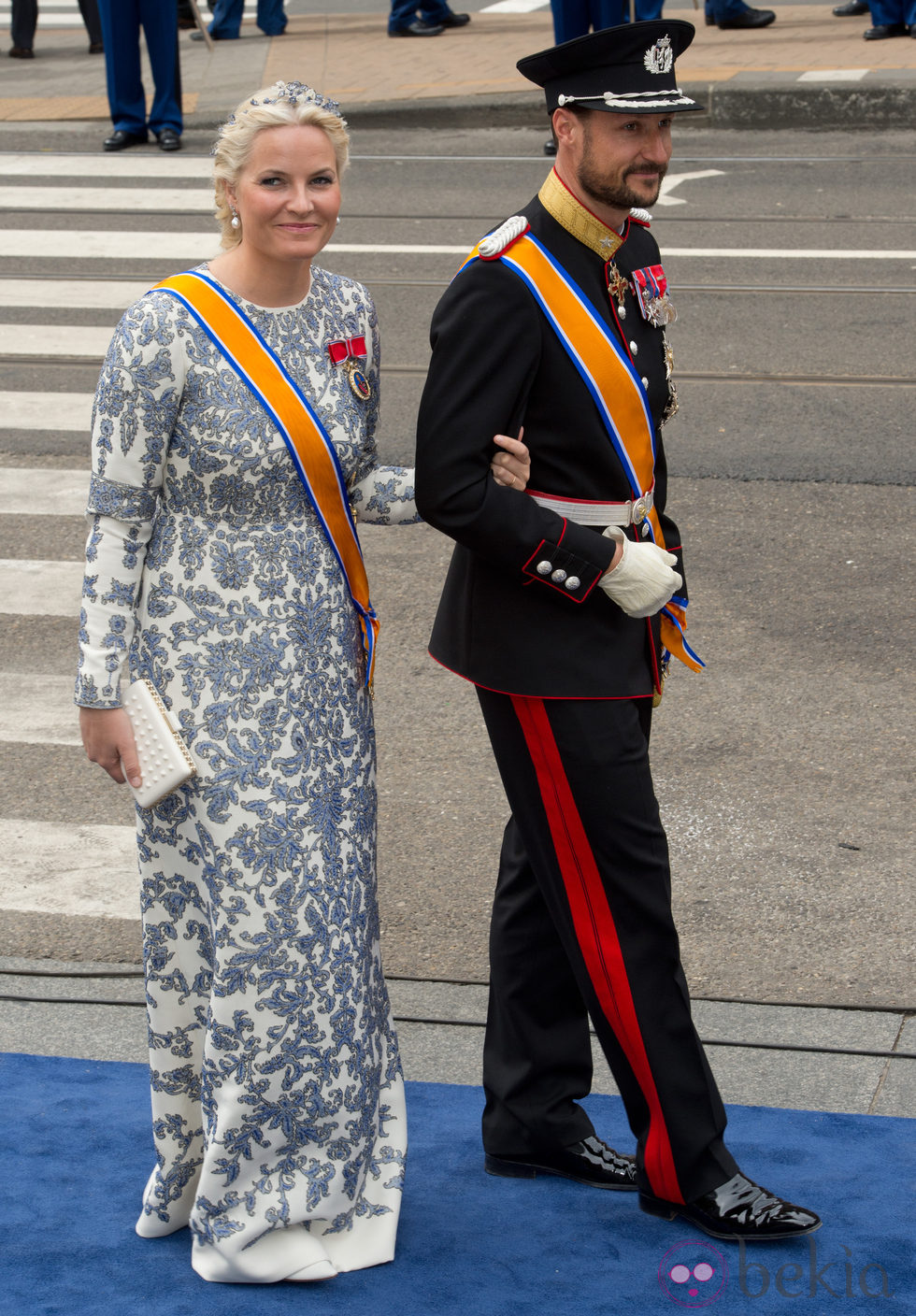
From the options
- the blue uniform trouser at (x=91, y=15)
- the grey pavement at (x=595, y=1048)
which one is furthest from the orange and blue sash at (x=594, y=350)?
the blue uniform trouser at (x=91, y=15)

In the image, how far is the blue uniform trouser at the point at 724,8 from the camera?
625 inches

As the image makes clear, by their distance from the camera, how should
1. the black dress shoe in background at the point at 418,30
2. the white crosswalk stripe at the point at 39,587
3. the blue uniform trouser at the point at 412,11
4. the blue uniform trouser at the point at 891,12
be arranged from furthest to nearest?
the black dress shoe in background at the point at 418,30, the blue uniform trouser at the point at 412,11, the blue uniform trouser at the point at 891,12, the white crosswalk stripe at the point at 39,587

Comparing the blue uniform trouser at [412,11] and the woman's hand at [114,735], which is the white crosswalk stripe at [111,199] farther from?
the woman's hand at [114,735]

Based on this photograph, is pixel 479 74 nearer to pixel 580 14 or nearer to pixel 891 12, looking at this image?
pixel 580 14

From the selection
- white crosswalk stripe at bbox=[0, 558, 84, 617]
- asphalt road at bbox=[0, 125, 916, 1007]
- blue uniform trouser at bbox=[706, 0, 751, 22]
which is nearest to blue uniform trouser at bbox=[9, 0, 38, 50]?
asphalt road at bbox=[0, 125, 916, 1007]

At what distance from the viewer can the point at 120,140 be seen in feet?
42.4

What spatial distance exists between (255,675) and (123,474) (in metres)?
0.39

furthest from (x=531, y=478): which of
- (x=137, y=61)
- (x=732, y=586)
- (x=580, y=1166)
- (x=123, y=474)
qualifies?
(x=137, y=61)

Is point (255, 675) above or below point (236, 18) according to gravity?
below

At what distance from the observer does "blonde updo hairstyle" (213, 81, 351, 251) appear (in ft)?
9.12

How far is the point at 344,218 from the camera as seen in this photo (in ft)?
35.8

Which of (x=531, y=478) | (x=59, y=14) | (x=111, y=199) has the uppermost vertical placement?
(x=59, y=14)

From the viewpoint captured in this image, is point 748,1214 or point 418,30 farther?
point 418,30

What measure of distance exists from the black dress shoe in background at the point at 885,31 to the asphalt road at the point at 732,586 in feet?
12.3
